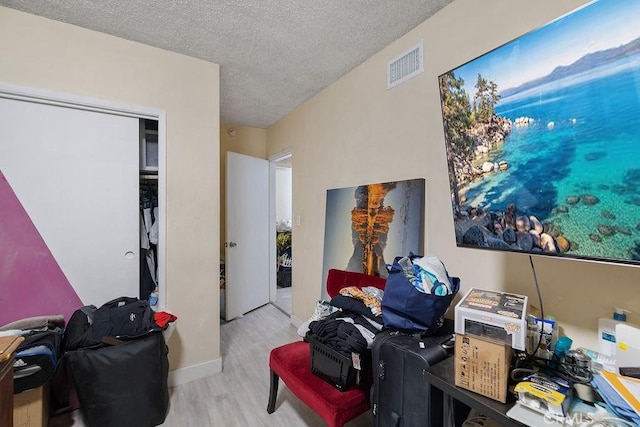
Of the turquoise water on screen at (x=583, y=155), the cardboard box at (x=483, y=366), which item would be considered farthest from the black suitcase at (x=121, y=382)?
the turquoise water on screen at (x=583, y=155)

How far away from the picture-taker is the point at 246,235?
373 cm

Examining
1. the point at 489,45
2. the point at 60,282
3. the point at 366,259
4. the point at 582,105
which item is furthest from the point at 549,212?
the point at 60,282

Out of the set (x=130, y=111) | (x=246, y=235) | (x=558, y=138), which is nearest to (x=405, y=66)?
(x=558, y=138)

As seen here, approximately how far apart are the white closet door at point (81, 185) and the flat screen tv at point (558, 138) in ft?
7.50

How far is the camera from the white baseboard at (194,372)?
2203mm

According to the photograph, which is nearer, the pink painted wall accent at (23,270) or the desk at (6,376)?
the desk at (6,376)

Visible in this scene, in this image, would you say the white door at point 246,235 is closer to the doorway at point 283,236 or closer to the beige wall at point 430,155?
the doorway at point 283,236

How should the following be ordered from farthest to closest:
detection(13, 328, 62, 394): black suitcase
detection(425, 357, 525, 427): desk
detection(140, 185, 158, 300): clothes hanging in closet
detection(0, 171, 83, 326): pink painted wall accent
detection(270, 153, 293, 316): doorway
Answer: detection(270, 153, 293, 316): doorway, detection(140, 185, 158, 300): clothes hanging in closet, detection(0, 171, 83, 326): pink painted wall accent, detection(13, 328, 62, 394): black suitcase, detection(425, 357, 525, 427): desk

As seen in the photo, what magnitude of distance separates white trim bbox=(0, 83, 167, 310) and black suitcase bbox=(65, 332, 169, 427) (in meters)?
0.51

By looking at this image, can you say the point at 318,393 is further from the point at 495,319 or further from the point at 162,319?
the point at 162,319

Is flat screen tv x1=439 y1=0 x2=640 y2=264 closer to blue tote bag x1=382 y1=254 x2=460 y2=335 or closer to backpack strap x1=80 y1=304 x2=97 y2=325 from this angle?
blue tote bag x1=382 y1=254 x2=460 y2=335

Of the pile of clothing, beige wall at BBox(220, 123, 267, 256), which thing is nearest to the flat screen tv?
the pile of clothing

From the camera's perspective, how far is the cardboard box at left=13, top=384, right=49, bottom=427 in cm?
151

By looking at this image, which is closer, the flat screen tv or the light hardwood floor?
the flat screen tv
